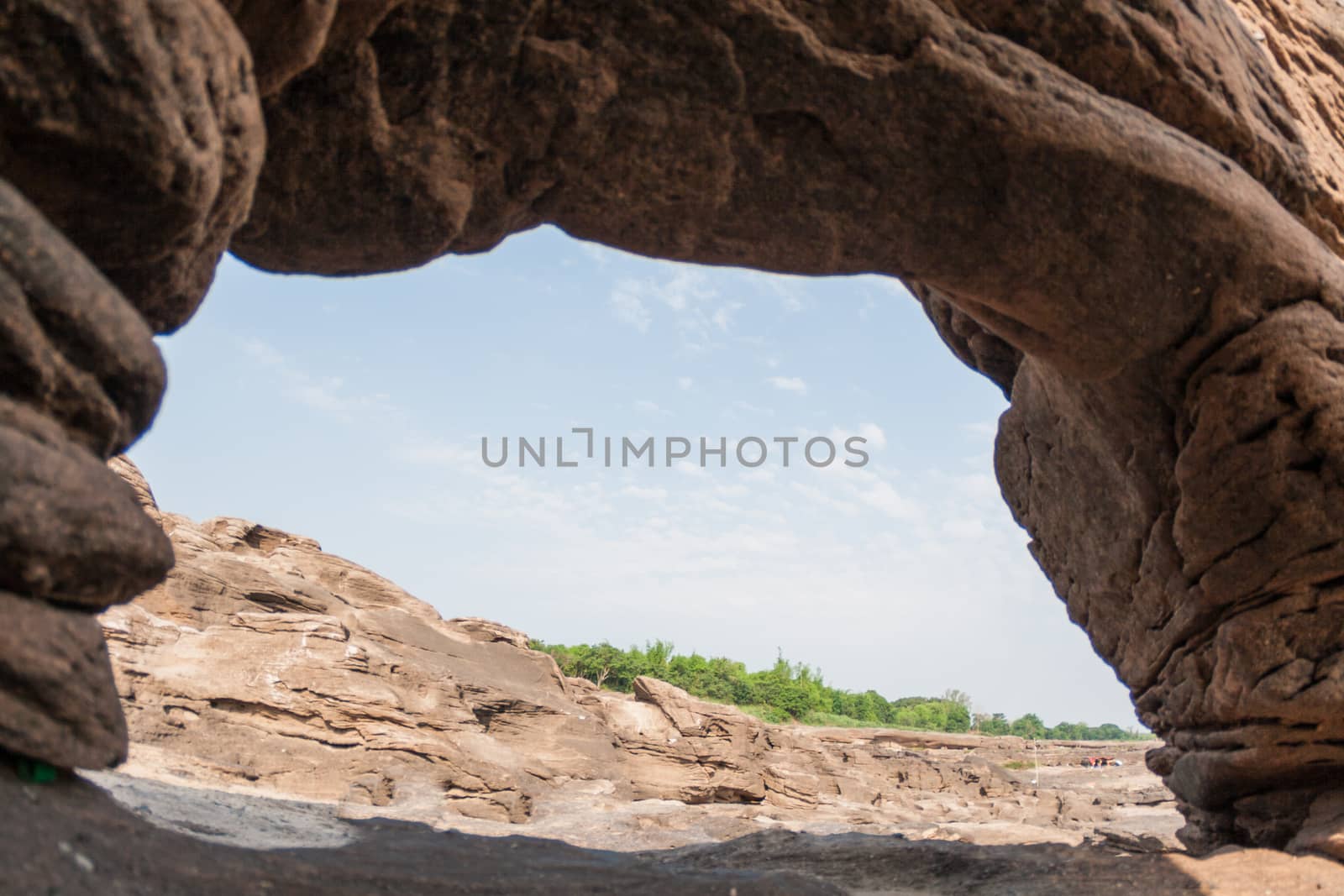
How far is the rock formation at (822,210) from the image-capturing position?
2.20 m

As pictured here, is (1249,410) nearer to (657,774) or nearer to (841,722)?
(657,774)

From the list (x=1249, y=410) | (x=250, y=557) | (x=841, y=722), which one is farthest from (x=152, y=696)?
(x=841, y=722)

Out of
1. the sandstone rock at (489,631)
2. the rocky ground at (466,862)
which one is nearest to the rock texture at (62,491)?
the rocky ground at (466,862)

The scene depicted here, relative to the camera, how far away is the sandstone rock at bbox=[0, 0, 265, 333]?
2090 mm

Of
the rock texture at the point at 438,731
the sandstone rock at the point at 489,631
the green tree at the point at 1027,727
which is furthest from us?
the green tree at the point at 1027,727

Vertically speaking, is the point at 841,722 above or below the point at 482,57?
below

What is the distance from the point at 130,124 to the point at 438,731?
13436 mm

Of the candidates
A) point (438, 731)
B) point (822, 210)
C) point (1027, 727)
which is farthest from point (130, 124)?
point (1027, 727)

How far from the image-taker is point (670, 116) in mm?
3824

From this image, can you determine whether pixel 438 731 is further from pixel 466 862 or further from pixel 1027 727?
pixel 1027 727

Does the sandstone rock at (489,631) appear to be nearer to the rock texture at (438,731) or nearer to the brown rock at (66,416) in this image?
the rock texture at (438,731)

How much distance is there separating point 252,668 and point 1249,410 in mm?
12509

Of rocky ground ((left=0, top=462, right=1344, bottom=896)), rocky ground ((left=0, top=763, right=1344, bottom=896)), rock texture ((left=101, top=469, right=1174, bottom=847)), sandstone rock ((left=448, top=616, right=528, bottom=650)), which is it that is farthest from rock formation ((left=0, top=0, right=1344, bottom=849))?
sandstone rock ((left=448, top=616, right=528, bottom=650))

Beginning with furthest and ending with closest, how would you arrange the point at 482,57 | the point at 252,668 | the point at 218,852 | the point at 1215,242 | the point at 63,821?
the point at 252,668, the point at 1215,242, the point at 482,57, the point at 218,852, the point at 63,821
